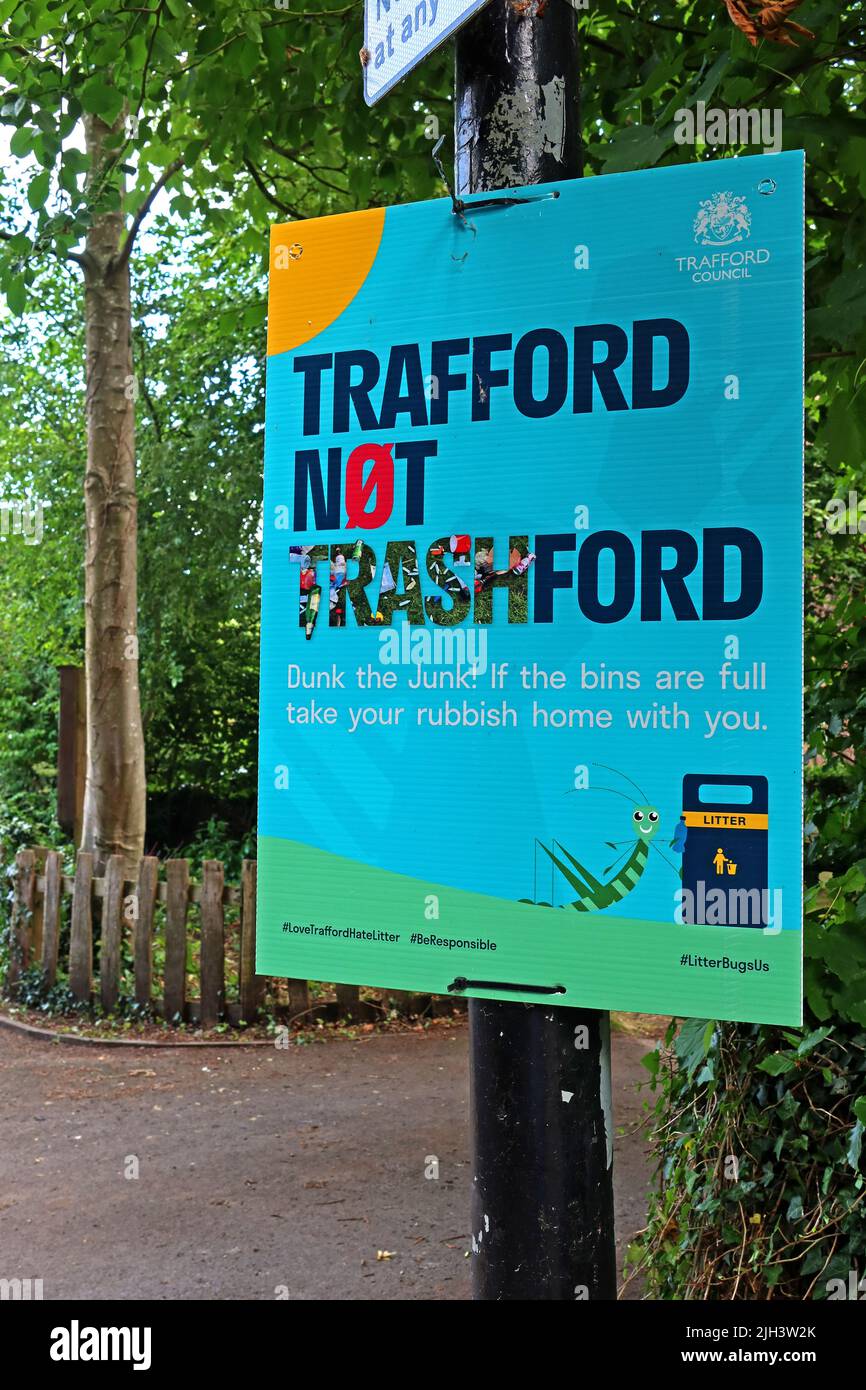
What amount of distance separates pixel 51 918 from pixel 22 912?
420 millimetres

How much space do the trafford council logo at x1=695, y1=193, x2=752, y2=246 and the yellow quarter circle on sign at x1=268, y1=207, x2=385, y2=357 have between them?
1.82 feet

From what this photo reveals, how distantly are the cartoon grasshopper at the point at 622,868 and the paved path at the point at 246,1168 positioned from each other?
2.83 metres

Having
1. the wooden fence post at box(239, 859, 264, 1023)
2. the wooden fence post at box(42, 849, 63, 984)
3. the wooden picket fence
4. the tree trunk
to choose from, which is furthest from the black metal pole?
the wooden fence post at box(42, 849, 63, 984)

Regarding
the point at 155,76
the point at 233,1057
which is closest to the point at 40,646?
the point at 233,1057

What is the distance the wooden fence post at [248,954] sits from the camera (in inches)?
347

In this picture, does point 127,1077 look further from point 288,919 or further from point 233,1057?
point 288,919

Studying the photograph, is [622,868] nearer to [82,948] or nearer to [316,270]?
[316,270]

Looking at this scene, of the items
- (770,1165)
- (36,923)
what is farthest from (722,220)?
(36,923)

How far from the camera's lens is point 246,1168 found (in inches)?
238

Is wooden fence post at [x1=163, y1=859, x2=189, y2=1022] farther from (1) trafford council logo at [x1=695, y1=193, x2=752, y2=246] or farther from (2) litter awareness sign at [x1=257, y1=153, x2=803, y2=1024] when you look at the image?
(1) trafford council logo at [x1=695, y1=193, x2=752, y2=246]

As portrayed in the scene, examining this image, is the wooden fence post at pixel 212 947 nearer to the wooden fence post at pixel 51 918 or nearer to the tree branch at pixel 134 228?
the wooden fence post at pixel 51 918

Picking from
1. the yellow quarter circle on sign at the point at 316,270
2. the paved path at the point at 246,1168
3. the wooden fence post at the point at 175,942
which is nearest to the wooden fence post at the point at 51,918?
the paved path at the point at 246,1168

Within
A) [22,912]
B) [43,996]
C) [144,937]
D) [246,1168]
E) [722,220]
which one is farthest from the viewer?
[22,912]

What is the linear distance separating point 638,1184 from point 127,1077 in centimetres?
365
